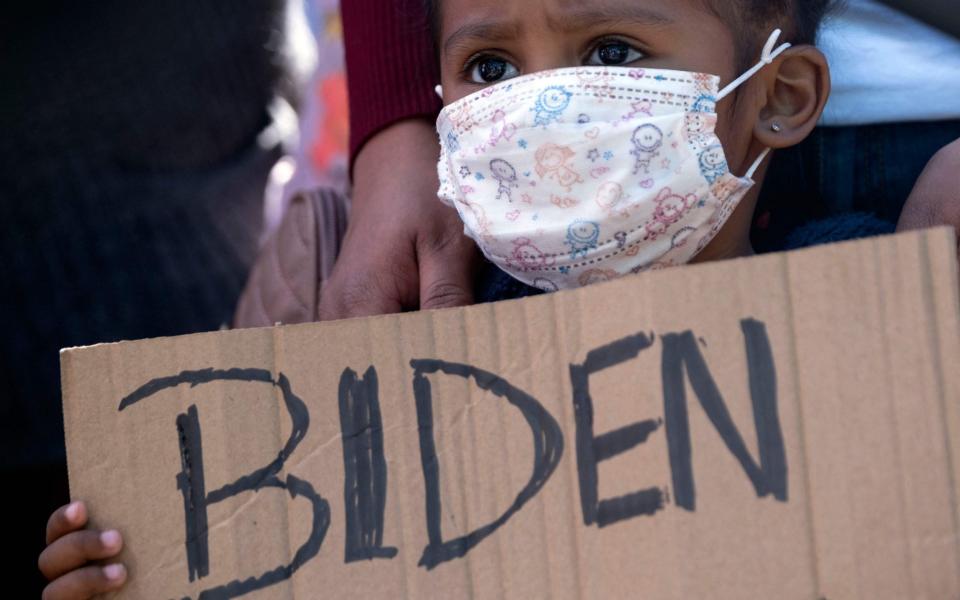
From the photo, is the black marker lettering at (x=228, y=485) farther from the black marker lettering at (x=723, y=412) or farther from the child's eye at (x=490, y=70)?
→ the child's eye at (x=490, y=70)

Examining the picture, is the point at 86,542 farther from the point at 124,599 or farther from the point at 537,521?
the point at 537,521

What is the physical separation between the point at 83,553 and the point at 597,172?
0.75 meters

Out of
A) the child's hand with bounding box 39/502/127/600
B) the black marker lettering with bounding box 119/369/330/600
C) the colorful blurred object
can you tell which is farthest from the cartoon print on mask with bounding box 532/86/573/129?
the colorful blurred object

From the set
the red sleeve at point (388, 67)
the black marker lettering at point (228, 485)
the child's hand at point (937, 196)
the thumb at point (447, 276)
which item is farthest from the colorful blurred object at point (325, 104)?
the black marker lettering at point (228, 485)

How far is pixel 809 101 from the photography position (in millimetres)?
1641

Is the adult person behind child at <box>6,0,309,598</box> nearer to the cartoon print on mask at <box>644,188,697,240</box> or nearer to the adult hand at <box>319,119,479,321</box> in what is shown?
the adult hand at <box>319,119,479,321</box>

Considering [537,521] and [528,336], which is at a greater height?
[528,336]

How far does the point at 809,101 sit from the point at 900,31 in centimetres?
31

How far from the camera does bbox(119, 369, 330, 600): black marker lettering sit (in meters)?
1.16

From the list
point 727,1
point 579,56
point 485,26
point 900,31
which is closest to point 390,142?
point 485,26

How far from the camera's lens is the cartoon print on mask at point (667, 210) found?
1.43 m

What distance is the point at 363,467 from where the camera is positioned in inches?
45.6

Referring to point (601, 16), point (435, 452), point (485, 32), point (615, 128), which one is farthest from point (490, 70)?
point (435, 452)

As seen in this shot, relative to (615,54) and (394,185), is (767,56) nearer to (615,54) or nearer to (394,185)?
(615,54)
